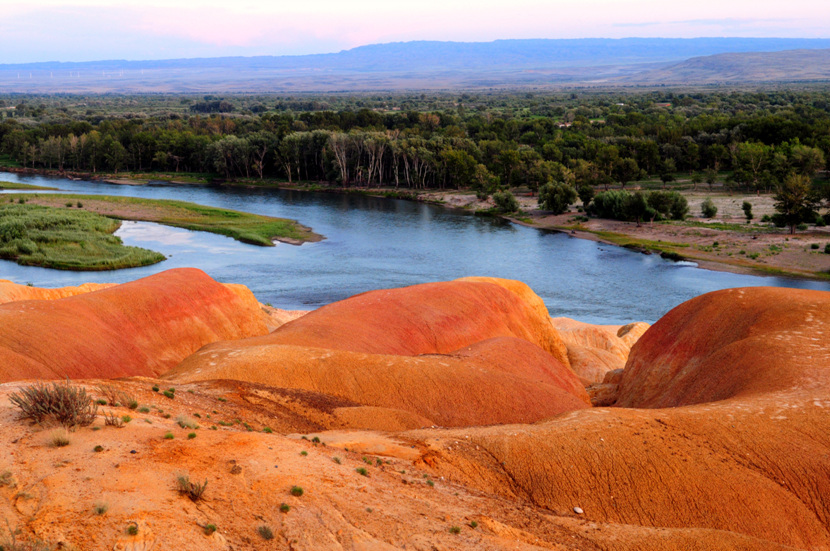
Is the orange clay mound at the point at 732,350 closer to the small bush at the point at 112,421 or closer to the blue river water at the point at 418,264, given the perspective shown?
the small bush at the point at 112,421

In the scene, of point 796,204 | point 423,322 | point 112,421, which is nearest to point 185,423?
point 112,421

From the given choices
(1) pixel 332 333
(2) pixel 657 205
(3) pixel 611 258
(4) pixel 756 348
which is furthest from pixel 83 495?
(2) pixel 657 205

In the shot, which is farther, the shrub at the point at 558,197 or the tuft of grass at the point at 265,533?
the shrub at the point at 558,197

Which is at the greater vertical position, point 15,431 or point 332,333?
point 15,431

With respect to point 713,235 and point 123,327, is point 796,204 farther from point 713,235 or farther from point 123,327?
point 123,327

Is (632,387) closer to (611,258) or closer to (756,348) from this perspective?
(756,348)

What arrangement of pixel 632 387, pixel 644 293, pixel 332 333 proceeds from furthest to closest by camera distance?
pixel 644 293 < pixel 632 387 < pixel 332 333

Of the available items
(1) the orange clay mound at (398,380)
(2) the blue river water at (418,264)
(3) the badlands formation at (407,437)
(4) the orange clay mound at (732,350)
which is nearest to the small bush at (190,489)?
(3) the badlands formation at (407,437)
